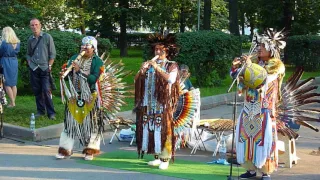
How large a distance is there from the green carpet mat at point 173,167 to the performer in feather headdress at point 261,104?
23.6 inches

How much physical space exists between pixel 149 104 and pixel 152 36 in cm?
95

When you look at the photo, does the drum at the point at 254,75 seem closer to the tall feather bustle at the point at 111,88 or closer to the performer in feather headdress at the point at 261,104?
the performer in feather headdress at the point at 261,104

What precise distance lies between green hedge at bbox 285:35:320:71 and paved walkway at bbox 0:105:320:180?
13.6 metres

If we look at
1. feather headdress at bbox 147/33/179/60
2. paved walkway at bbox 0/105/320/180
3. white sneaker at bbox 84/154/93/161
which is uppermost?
feather headdress at bbox 147/33/179/60

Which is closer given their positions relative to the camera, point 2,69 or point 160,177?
point 160,177

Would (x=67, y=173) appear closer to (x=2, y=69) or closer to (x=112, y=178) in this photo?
→ (x=112, y=178)

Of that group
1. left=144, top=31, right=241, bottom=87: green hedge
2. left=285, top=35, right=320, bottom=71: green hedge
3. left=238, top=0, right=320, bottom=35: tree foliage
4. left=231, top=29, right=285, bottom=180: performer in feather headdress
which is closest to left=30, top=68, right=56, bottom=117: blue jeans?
left=231, top=29, right=285, bottom=180: performer in feather headdress

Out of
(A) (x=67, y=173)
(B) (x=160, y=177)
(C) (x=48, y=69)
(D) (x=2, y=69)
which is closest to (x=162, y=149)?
(B) (x=160, y=177)

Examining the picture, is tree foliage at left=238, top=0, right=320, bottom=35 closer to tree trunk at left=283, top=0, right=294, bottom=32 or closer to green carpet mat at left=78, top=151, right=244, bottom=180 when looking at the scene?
tree trunk at left=283, top=0, right=294, bottom=32

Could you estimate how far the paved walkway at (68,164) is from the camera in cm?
708

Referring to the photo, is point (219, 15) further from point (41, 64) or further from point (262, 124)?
point (262, 124)

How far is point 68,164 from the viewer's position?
25.3 ft

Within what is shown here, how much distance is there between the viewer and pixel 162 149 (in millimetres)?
7348

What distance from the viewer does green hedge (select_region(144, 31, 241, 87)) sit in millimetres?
15328
